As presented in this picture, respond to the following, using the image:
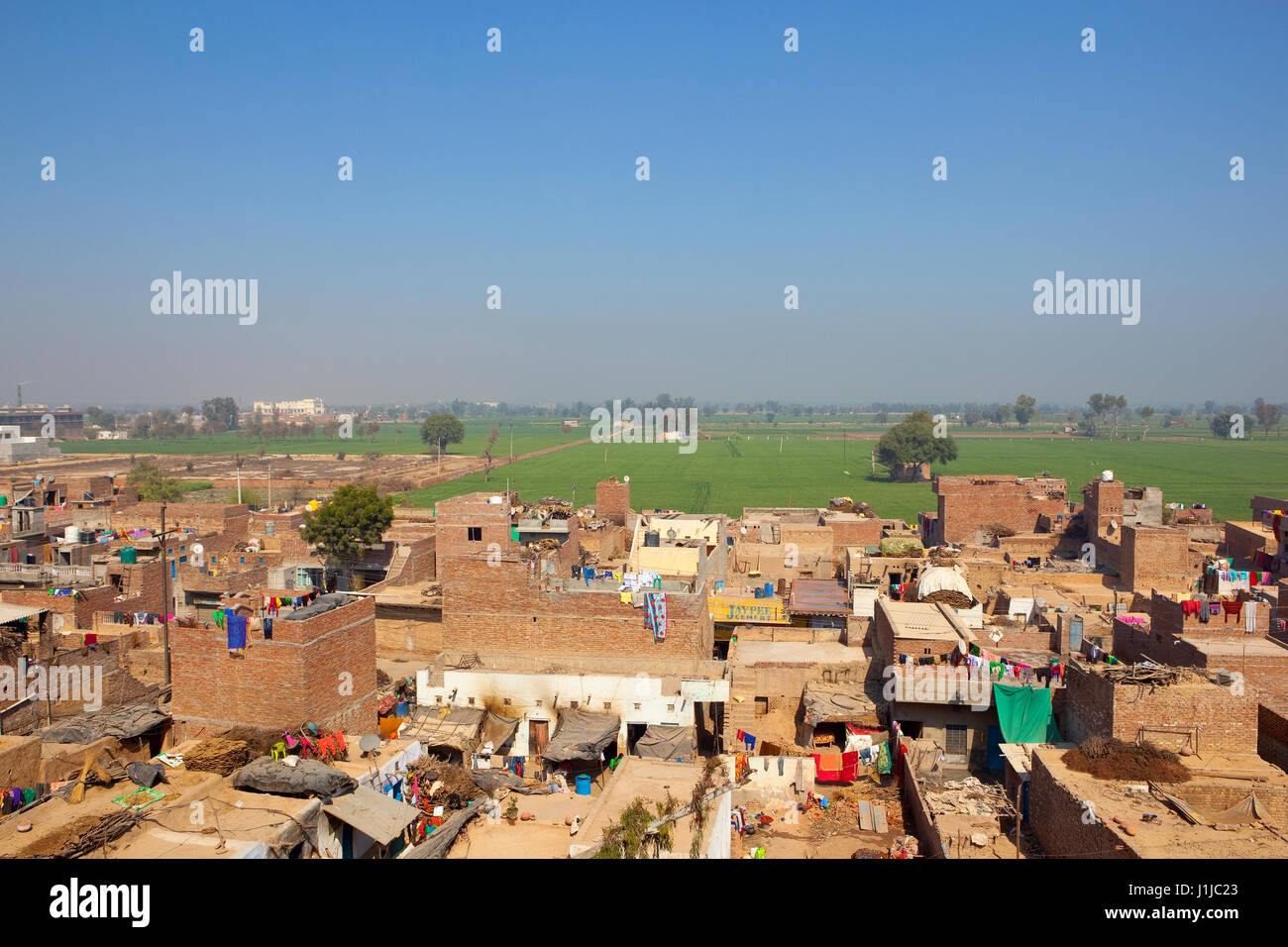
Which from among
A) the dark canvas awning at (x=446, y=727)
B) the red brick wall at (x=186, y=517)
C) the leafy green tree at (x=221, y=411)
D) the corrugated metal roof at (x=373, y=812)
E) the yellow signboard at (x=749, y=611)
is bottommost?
the dark canvas awning at (x=446, y=727)

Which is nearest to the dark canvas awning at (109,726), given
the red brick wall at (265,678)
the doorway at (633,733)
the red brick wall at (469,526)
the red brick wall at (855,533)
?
the red brick wall at (265,678)

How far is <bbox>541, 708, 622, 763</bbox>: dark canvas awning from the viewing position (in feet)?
57.0

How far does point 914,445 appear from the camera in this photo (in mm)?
89625

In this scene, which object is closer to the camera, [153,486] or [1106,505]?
[1106,505]

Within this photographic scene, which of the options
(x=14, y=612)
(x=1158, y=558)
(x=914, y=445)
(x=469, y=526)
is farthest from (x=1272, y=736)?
(x=914, y=445)

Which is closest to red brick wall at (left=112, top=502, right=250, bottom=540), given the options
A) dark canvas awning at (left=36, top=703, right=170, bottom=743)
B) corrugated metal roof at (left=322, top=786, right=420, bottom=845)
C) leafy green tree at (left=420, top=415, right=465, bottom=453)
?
dark canvas awning at (left=36, top=703, right=170, bottom=743)

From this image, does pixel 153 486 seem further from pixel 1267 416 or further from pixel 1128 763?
pixel 1267 416

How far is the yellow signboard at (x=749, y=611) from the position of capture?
2556 centimetres

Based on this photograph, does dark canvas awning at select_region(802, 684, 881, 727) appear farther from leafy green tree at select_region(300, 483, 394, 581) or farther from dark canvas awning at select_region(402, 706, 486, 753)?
leafy green tree at select_region(300, 483, 394, 581)

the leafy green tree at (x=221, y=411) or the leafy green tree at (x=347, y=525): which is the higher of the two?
the leafy green tree at (x=221, y=411)

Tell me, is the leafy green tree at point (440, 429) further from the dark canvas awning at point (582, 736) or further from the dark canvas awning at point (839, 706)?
the dark canvas awning at point (839, 706)

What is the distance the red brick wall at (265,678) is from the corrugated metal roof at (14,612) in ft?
22.5

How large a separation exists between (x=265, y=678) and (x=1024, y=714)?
14157 mm
